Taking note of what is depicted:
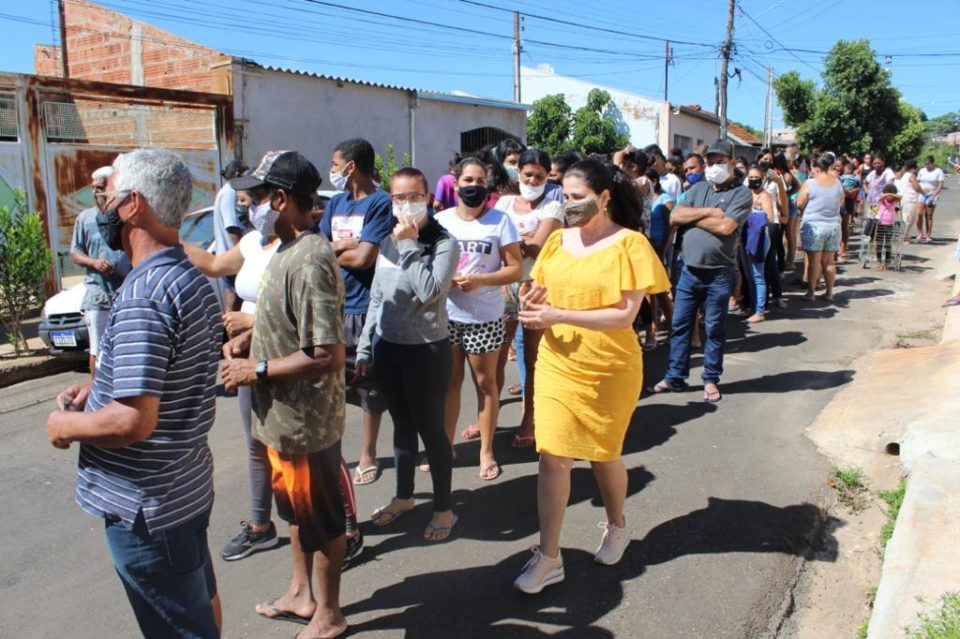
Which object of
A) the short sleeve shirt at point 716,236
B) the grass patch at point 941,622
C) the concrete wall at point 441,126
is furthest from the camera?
the concrete wall at point 441,126

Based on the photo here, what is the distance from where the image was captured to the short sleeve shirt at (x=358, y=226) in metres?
4.11

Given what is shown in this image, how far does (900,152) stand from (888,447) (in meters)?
28.1

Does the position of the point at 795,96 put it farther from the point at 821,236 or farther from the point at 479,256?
the point at 479,256

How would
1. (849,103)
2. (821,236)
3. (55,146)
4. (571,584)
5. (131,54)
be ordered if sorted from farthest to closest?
(849,103) → (131,54) → (55,146) → (821,236) → (571,584)

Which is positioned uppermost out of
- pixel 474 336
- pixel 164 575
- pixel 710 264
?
pixel 710 264

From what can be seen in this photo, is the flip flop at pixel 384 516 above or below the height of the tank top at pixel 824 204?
below

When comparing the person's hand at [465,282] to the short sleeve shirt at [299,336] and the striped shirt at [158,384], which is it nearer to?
the short sleeve shirt at [299,336]

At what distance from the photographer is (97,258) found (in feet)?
18.5

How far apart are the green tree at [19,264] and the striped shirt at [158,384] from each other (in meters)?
6.49

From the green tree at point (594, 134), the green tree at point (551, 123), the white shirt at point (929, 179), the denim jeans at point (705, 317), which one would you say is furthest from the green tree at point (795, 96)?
the denim jeans at point (705, 317)

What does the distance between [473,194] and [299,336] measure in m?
1.92

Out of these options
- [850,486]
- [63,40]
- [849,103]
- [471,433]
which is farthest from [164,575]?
[849,103]

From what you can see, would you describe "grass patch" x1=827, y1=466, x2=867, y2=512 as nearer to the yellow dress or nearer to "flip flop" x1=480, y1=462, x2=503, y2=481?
the yellow dress

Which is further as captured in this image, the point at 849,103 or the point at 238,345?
the point at 849,103
